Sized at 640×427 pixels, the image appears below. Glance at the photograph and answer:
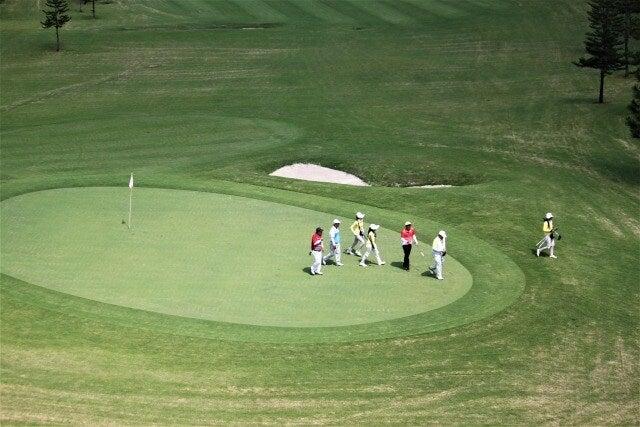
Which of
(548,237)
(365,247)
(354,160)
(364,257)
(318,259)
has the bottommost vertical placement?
(364,257)

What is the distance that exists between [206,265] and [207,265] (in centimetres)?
4

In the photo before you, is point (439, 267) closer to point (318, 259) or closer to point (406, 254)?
point (406, 254)

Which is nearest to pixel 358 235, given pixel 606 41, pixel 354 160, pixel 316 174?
pixel 316 174

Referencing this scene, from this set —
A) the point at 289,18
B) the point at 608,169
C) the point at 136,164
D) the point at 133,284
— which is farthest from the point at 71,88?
the point at 133,284

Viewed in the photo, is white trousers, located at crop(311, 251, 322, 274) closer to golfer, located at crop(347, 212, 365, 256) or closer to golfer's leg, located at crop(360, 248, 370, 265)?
golfer's leg, located at crop(360, 248, 370, 265)

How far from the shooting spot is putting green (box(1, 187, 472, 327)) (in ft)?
112

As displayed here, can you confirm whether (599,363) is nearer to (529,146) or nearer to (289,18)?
(529,146)

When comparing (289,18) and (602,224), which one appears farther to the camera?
(289,18)

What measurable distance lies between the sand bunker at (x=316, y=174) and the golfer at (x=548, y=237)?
1296cm

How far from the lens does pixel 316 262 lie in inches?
1457

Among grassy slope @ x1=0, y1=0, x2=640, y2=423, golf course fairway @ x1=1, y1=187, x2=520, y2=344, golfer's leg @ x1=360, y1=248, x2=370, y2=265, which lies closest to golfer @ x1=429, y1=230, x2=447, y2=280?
golf course fairway @ x1=1, y1=187, x2=520, y2=344

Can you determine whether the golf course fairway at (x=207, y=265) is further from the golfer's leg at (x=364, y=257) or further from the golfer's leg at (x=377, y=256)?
the golfer's leg at (x=377, y=256)

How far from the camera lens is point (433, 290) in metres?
37.7

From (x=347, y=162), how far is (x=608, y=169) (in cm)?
1561
